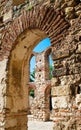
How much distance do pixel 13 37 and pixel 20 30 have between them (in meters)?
0.24

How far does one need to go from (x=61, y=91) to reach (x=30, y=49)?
1.70 metres

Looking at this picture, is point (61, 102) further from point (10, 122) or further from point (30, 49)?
point (30, 49)

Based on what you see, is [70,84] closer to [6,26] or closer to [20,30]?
[20,30]

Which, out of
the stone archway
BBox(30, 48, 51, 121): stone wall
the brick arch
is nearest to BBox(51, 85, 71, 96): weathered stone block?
the brick arch

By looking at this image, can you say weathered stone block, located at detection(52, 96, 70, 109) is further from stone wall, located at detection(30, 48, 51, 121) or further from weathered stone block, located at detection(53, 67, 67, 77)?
stone wall, located at detection(30, 48, 51, 121)

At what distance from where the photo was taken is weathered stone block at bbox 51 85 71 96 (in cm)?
292

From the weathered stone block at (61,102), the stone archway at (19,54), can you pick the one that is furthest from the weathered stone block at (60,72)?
the stone archway at (19,54)

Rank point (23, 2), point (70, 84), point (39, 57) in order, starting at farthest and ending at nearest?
point (39, 57), point (23, 2), point (70, 84)

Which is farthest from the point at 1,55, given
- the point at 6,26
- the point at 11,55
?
the point at 6,26

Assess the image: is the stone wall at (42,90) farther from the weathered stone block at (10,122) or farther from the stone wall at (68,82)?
the stone wall at (68,82)

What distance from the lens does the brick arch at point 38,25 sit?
127 inches

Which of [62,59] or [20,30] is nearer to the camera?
[62,59]

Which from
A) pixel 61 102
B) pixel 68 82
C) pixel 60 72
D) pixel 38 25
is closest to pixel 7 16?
pixel 38 25

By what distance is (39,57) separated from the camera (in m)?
15.6
